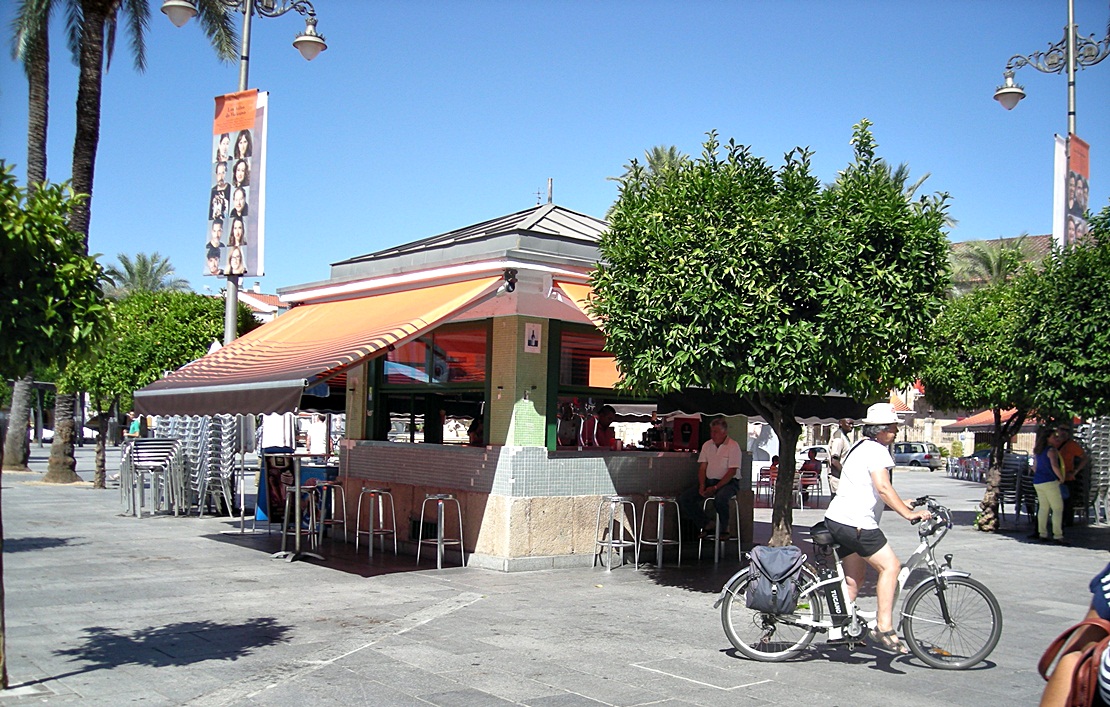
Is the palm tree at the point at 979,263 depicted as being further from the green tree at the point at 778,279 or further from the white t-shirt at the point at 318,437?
the green tree at the point at 778,279

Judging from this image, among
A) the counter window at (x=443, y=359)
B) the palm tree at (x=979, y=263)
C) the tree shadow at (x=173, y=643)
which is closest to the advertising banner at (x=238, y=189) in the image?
the counter window at (x=443, y=359)

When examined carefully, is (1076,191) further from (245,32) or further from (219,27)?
(219,27)

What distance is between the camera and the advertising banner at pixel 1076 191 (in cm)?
1498

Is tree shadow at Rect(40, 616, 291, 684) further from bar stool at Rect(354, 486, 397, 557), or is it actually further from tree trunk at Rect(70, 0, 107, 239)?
tree trunk at Rect(70, 0, 107, 239)

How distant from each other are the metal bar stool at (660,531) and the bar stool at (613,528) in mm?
159

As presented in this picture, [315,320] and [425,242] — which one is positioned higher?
[425,242]

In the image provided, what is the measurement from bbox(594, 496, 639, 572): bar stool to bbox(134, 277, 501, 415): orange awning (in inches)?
113

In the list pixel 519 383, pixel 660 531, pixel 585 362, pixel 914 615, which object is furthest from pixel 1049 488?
pixel 914 615

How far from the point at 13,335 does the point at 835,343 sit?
6.38m

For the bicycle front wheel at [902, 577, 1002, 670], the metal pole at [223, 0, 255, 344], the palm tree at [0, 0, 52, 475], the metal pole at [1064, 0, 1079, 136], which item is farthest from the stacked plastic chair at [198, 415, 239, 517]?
the metal pole at [1064, 0, 1079, 136]

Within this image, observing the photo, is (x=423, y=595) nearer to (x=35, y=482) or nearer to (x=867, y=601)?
(x=867, y=601)

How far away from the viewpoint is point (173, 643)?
7391mm

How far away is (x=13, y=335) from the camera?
5695 millimetres

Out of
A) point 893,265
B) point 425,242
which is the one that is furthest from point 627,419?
point 893,265
